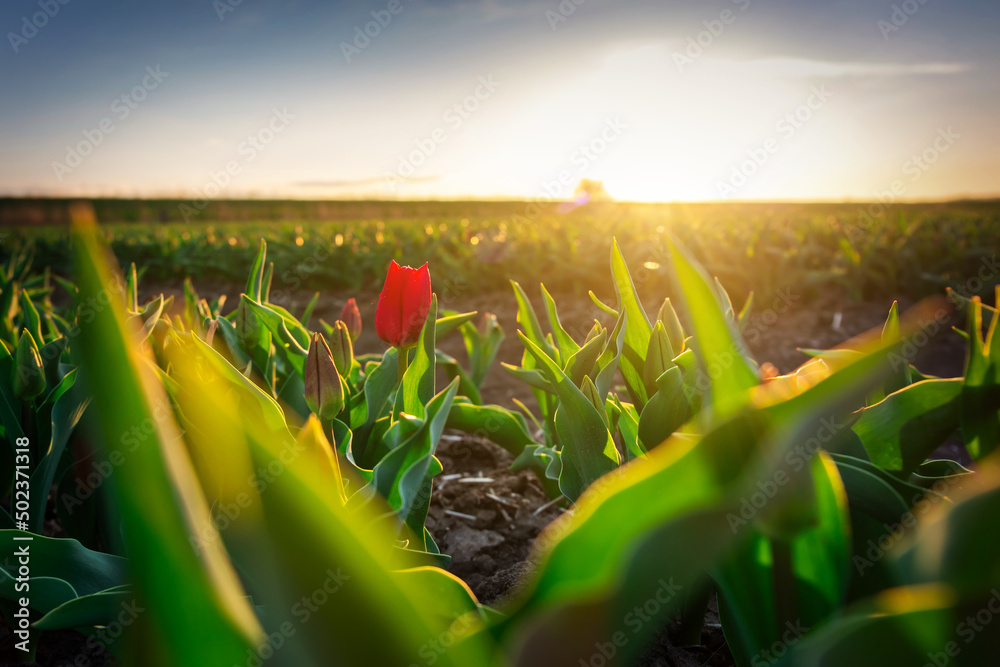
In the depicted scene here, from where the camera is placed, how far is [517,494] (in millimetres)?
1870

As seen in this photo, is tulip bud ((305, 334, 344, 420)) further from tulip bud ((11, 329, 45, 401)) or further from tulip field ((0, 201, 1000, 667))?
tulip bud ((11, 329, 45, 401))

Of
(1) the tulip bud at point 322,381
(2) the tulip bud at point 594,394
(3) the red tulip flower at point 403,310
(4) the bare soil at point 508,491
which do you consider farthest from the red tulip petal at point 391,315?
(4) the bare soil at point 508,491

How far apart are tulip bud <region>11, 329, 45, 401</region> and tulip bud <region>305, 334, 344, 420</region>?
0.59m

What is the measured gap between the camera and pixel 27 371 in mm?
1153

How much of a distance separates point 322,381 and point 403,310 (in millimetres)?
238

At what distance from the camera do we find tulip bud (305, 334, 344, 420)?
1006 mm

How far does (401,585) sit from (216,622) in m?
0.13

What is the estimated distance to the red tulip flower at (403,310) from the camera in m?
1.17

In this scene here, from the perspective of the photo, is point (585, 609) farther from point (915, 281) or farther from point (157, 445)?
point (915, 281)

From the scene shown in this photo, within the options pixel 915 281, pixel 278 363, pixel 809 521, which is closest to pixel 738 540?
pixel 809 521

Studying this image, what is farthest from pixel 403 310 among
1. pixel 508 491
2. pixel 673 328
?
pixel 508 491

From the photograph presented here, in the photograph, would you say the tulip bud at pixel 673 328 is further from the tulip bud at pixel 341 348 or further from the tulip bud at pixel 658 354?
the tulip bud at pixel 341 348

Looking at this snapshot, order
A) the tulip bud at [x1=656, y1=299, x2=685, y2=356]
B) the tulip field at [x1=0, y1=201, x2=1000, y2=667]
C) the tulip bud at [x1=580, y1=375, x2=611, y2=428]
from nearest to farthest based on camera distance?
the tulip field at [x1=0, y1=201, x2=1000, y2=667], the tulip bud at [x1=580, y1=375, x2=611, y2=428], the tulip bud at [x1=656, y1=299, x2=685, y2=356]

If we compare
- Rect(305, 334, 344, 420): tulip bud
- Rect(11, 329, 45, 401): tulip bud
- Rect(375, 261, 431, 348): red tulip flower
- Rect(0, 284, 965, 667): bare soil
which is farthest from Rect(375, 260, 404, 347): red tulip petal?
Rect(11, 329, 45, 401): tulip bud
